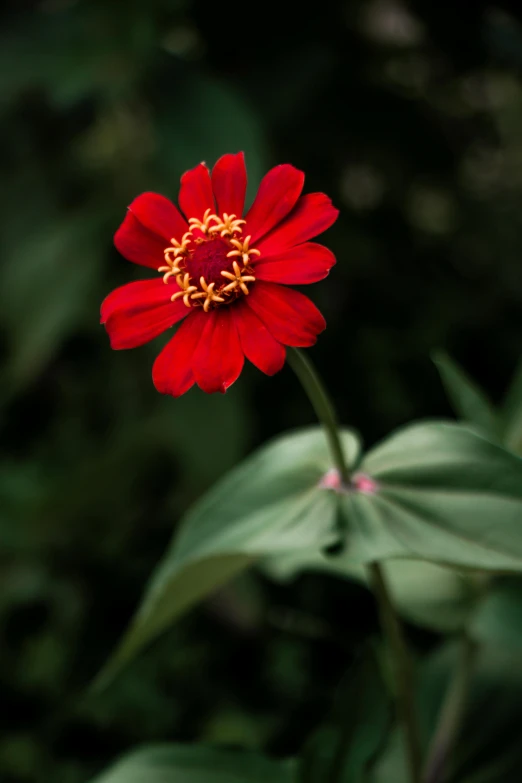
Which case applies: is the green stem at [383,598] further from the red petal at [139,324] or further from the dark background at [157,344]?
the dark background at [157,344]

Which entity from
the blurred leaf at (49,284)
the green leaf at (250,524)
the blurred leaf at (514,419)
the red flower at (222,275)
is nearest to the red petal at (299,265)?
the red flower at (222,275)

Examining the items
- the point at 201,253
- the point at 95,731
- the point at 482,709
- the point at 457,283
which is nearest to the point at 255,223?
the point at 201,253

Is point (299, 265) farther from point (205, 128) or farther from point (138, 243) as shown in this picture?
point (205, 128)

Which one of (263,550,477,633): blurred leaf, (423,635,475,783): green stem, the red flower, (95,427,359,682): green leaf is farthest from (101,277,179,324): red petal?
(423,635,475,783): green stem

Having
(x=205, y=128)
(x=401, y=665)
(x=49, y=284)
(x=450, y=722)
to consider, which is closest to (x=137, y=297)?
(x=401, y=665)

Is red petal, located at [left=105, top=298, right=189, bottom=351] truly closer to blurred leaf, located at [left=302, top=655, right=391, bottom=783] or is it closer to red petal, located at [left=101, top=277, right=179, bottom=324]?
red petal, located at [left=101, top=277, right=179, bottom=324]

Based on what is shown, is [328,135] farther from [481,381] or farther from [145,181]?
[481,381]
